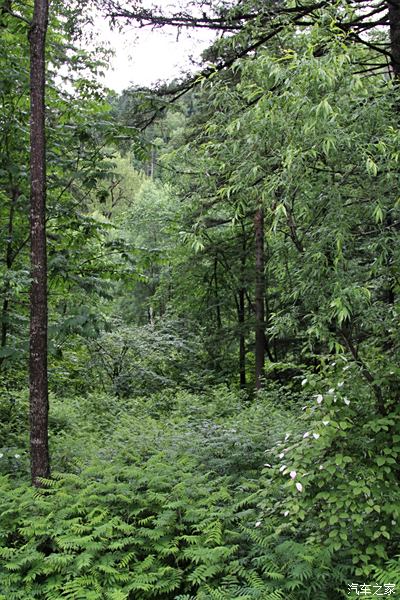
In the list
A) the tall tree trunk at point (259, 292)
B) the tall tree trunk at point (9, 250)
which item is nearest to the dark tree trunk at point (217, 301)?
the tall tree trunk at point (259, 292)

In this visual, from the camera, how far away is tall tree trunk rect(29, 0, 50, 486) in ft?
17.2

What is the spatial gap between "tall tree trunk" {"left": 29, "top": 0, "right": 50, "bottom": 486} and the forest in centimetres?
2

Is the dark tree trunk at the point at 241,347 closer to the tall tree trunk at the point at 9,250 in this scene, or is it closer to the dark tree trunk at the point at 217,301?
the dark tree trunk at the point at 217,301

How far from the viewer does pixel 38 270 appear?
534cm

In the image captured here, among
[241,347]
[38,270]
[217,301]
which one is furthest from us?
[217,301]

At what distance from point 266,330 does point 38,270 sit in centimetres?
247

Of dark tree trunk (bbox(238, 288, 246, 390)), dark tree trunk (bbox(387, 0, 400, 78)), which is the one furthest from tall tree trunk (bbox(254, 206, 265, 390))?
dark tree trunk (bbox(387, 0, 400, 78))

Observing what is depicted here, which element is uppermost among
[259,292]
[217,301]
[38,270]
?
[217,301]

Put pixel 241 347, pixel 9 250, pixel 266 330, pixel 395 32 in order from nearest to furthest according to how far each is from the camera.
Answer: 1. pixel 266 330
2. pixel 395 32
3. pixel 9 250
4. pixel 241 347

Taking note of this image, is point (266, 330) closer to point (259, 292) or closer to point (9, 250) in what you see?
point (9, 250)

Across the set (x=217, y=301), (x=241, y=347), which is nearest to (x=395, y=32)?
(x=241, y=347)

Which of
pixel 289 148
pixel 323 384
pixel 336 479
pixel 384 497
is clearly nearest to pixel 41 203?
pixel 289 148

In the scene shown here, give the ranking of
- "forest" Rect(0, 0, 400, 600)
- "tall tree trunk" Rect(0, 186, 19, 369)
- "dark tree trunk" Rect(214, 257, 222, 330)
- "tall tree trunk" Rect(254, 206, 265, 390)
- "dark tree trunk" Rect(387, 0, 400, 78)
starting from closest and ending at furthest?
"forest" Rect(0, 0, 400, 600) < "dark tree trunk" Rect(387, 0, 400, 78) < "tall tree trunk" Rect(0, 186, 19, 369) < "tall tree trunk" Rect(254, 206, 265, 390) < "dark tree trunk" Rect(214, 257, 222, 330)

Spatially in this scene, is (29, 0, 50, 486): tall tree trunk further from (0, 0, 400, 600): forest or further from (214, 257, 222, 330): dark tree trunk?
(214, 257, 222, 330): dark tree trunk
